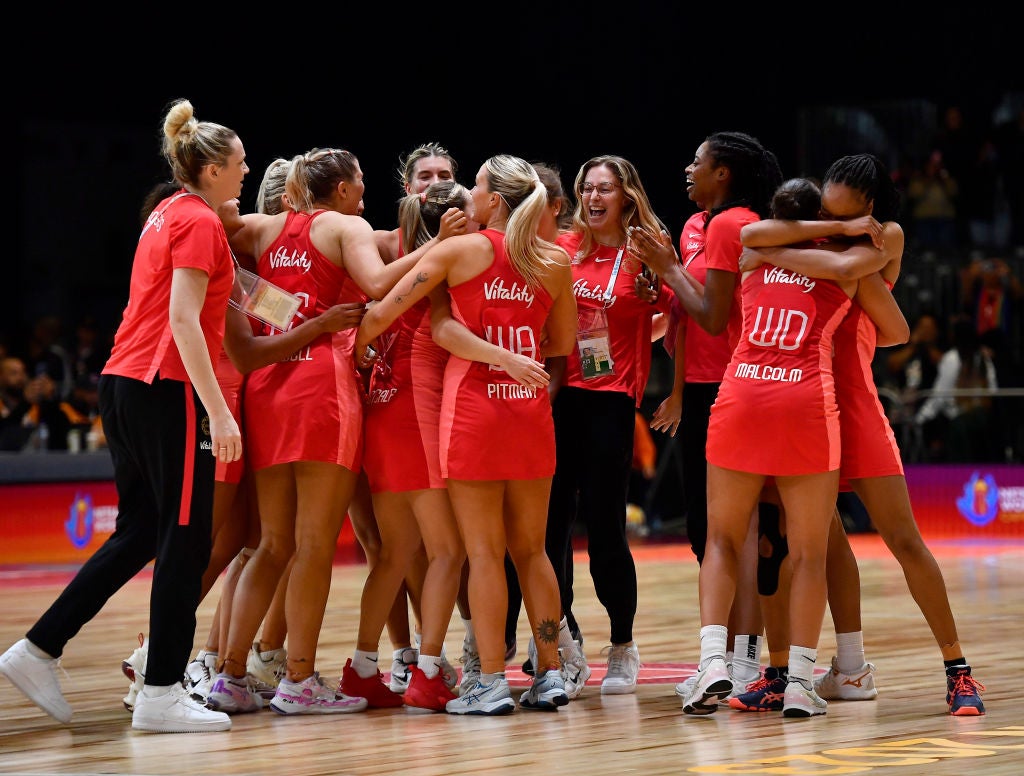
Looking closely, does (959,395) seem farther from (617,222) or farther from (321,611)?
(321,611)

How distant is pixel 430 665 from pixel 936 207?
11250mm

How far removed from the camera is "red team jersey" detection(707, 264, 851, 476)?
14.6 feet

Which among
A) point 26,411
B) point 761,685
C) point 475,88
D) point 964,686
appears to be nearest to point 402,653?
point 761,685

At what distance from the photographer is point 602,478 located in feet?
16.7

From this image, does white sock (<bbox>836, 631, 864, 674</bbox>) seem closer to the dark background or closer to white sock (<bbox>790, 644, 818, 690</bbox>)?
white sock (<bbox>790, 644, 818, 690</bbox>)

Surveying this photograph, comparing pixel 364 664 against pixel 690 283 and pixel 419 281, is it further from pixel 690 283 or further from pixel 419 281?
pixel 690 283

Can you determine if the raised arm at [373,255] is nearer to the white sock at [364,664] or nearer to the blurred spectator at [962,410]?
the white sock at [364,664]

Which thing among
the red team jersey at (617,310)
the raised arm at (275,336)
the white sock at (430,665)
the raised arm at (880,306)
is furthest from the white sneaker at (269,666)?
the raised arm at (880,306)

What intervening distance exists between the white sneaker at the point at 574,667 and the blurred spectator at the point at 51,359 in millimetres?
7580

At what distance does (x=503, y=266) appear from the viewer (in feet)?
15.2

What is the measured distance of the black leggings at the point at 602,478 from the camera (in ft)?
16.7

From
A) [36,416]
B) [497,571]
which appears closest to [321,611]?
[497,571]

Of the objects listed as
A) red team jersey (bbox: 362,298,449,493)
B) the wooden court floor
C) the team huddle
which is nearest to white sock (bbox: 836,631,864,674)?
the team huddle

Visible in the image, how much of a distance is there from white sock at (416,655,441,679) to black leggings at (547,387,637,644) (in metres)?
0.59
